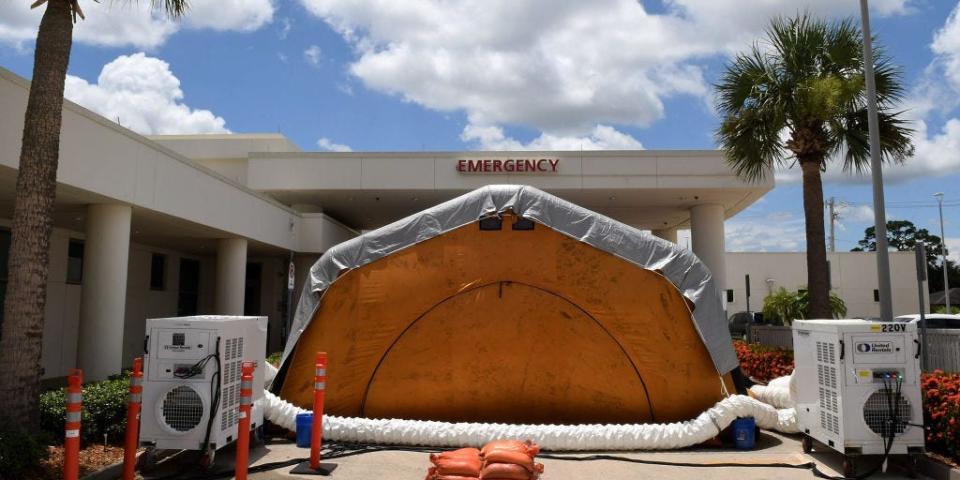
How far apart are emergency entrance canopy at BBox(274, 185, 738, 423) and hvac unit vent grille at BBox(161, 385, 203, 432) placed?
2.42 m

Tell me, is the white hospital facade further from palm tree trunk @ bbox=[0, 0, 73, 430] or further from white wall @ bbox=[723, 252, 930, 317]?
white wall @ bbox=[723, 252, 930, 317]

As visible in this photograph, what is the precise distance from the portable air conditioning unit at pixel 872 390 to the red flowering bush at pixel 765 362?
6264 mm

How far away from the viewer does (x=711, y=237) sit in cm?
2591

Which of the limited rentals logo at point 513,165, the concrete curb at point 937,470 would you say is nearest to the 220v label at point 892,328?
the concrete curb at point 937,470

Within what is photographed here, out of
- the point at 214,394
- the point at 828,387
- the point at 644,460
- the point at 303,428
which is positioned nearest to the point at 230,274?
the point at 303,428

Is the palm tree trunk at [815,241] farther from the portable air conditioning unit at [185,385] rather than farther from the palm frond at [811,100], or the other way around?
the portable air conditioning unit at [185,385]

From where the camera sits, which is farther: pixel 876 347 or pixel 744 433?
pixel 744 433

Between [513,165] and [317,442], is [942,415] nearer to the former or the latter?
[317,442]

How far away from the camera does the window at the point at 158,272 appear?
2098cm

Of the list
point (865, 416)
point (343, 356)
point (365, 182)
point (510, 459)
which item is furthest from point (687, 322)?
point (365, 182)

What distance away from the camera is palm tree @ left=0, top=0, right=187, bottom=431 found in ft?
23.8

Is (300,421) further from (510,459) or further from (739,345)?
(739,345)

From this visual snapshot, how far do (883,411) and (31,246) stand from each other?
30.9 feet

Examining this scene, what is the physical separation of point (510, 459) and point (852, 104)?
39.1ft
